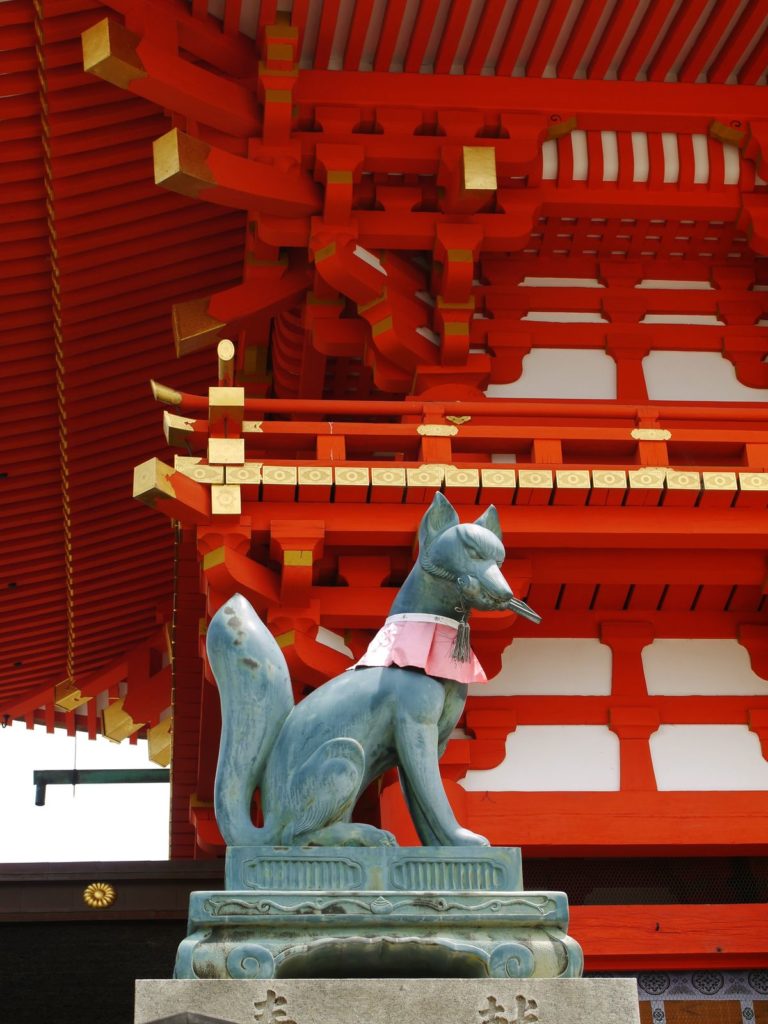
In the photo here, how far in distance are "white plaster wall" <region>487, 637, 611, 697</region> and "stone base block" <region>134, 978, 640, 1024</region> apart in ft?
11.7

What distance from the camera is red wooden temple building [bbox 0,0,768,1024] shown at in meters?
8.23

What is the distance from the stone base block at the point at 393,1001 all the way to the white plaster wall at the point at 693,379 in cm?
499

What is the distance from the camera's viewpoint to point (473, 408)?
8.69 m

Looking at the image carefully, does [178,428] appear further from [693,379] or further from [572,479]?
[693,379]

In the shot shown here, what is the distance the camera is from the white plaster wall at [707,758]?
27.7 feet

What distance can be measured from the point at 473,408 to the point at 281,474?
3.68 feet

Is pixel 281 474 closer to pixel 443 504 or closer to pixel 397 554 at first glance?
pixel 397 554

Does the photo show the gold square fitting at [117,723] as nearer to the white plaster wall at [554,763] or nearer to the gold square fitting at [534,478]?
the white plaster wall at [554,763]

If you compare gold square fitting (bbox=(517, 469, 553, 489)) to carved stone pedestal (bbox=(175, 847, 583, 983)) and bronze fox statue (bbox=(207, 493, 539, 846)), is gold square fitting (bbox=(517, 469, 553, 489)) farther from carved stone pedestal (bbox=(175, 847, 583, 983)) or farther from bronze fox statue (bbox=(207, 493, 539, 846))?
carved stone pedestal (bbox=(175, 847, 583, 983))

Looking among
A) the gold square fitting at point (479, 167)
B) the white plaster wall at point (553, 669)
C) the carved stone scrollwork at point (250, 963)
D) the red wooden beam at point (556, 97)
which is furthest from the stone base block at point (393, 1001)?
the red wooden beam at point (556, 97)

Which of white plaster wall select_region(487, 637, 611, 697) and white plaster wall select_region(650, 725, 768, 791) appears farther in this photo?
white plaster wall select_region(487, 637, 611, 697)

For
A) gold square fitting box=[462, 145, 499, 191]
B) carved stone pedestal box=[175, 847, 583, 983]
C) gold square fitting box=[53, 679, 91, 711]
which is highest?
gold square fitting box=[462, 145, 499, 191]

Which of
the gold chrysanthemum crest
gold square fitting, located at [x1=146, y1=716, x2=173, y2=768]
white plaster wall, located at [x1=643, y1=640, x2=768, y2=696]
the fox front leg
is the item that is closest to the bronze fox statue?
the fox front leg

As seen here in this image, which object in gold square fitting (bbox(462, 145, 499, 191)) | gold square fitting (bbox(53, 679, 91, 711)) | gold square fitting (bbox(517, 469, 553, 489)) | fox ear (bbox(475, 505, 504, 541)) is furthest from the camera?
gold square fitting (bbox(53, 679, 91, 711))
